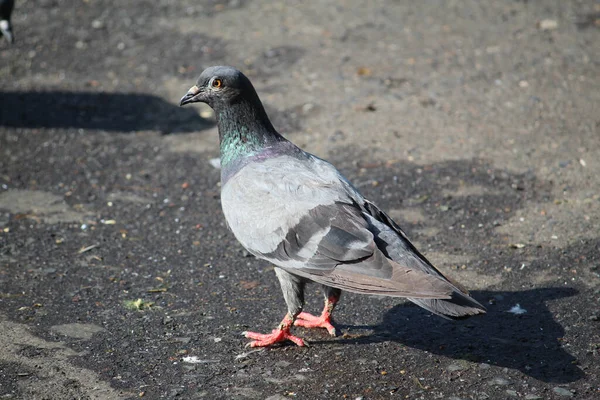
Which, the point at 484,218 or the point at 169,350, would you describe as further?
the point at 484,218

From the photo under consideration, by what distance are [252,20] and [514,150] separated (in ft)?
14.6

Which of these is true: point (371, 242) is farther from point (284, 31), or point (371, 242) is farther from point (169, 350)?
point (284, 31)

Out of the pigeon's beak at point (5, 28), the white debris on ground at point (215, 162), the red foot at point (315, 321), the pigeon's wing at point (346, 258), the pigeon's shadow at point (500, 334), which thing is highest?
→ the pigeon's beak at point (5, 28)

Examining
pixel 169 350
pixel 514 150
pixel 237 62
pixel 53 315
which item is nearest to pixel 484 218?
pixel 514 150

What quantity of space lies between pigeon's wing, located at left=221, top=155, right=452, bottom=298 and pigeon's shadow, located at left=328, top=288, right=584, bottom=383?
72 centimetres

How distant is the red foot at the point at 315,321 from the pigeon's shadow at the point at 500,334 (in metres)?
0.11

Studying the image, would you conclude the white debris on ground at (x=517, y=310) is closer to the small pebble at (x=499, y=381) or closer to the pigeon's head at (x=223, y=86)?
the small pebble at (x=499, y=381)

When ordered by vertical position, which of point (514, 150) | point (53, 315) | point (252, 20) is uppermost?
point (252, 20)

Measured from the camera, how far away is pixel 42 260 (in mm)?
5590

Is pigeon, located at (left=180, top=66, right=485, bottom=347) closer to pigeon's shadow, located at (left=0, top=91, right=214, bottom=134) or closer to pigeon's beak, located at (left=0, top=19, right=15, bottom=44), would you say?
pigeon's shadow, located at (left=0, top=91, right=214, bottom=134)

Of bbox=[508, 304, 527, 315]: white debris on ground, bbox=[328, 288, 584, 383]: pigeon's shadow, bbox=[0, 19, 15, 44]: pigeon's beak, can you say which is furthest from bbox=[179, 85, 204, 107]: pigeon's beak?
bbox=[0, 19, 15, 44]: pigeon's beak

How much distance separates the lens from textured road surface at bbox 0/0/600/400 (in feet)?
14.2

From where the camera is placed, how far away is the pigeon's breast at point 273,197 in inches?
171

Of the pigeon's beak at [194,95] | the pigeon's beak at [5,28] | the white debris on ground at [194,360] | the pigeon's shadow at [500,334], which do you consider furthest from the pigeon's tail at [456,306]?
the pigeon's beak at [5,28]
